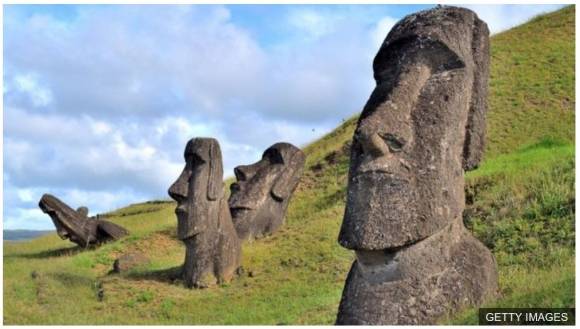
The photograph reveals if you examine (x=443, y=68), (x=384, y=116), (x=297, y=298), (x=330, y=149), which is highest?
(x=330, y=149)

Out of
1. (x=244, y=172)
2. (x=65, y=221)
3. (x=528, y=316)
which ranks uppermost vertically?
(x=244, y=172)

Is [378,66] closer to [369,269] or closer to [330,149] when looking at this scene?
[369,269]

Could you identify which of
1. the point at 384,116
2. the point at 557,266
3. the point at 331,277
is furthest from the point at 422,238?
the point at 331,277

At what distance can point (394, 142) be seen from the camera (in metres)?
8.30

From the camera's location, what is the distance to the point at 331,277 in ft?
50.7

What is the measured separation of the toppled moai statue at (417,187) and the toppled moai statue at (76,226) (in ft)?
50.5

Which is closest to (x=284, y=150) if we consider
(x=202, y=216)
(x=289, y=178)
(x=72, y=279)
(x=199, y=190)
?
(x=289, y=178)

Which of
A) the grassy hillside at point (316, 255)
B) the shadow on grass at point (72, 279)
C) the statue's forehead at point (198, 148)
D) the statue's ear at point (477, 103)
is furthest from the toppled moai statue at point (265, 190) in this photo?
the statue's ear at point (477, 103)

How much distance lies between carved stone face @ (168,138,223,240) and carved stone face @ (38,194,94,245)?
6949 mm

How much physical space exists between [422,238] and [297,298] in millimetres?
6552

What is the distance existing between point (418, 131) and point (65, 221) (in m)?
16.3

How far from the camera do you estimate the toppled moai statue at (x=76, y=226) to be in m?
22.7

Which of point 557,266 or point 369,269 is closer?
point 369,269

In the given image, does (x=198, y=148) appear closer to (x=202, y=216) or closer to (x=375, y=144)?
(x=202, y=216)
